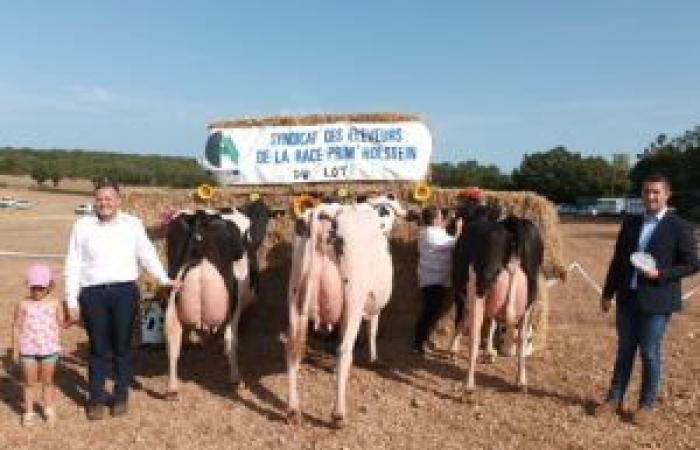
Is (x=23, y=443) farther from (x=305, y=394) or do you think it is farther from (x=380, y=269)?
(x=380, y=269)

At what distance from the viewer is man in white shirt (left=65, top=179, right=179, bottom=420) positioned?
23.9ft

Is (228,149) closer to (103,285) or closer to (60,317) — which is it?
(103,285)

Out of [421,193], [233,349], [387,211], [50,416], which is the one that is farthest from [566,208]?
[50,416]

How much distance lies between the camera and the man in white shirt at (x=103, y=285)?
729cm

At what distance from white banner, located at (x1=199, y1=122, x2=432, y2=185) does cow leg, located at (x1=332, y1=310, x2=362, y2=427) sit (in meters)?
4.04

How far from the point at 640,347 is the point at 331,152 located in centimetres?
506

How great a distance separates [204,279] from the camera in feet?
25.5

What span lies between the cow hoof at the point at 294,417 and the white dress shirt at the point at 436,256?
2.92 m

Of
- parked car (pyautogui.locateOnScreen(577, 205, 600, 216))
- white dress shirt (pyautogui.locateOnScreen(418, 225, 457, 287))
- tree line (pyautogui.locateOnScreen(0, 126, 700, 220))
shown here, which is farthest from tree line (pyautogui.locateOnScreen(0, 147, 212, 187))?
white dress shirt (pyautogui.locateOnScreen(418, 225, 457, 287))

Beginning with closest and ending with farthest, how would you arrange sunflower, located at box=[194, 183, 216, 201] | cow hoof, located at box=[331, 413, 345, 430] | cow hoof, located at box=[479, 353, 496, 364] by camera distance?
cow hoof, located at box=[331, 413, 345, 430]
cow hoof, located at box=[479, 353, 496, 364]
sunflower, located at box=[194, 183, 216, 201]

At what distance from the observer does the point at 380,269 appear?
8180 millimetres

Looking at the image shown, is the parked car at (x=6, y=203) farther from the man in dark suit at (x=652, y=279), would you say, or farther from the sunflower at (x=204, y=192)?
the man in dark suit at (x=652, y=279)

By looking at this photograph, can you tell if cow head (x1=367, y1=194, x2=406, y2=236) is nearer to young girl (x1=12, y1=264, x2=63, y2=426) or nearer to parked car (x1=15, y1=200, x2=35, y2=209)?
young girl (x1=12, y1=264, x2=63, y2=426)

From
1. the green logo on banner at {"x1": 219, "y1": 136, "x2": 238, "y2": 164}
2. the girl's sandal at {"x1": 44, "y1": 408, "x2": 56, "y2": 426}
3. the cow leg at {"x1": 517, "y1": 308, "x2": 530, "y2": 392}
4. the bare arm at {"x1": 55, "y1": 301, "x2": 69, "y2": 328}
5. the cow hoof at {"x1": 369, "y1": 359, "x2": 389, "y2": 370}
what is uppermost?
the green logo on banner at {"x1": 219, "y1": 136, "x2": 238, "y2": 164}
